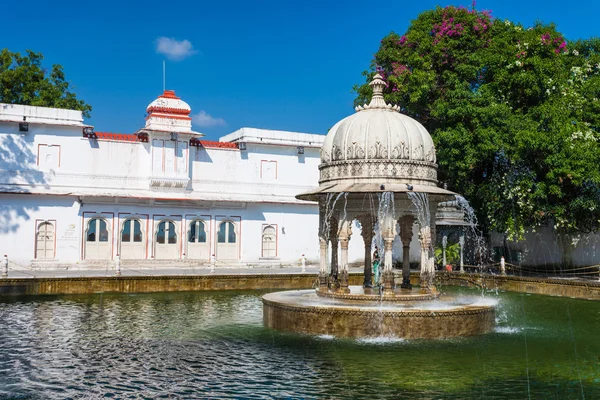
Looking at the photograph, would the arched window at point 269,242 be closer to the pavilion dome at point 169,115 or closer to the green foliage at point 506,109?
the pavilion dome at point 169,115

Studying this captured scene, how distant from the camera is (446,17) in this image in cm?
3078

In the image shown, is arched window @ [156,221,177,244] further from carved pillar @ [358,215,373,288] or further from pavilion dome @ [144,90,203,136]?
carved pillar @ [358,215,373,288]

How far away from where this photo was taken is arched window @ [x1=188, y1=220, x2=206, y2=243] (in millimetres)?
32938

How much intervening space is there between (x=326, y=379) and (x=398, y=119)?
7.91 m

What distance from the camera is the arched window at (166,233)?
3216 cm

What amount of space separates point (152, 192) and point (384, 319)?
20364 mm

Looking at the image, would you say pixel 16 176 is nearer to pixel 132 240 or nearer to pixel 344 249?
pixel 132 240

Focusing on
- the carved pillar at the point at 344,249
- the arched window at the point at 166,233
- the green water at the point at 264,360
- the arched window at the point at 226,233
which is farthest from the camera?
the arched window at the point at 226,233

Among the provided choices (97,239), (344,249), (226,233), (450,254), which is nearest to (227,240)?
(226,233)

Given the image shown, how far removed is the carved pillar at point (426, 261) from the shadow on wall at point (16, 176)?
64.8 feet

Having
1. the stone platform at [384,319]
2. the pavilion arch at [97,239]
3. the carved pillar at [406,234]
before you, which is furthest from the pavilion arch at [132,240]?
the stone platform at [384,319]

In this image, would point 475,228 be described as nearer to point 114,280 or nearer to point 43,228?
point 114,280

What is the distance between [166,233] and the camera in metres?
32.3

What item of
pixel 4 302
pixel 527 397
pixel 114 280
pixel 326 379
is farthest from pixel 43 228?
pixel 527 397
